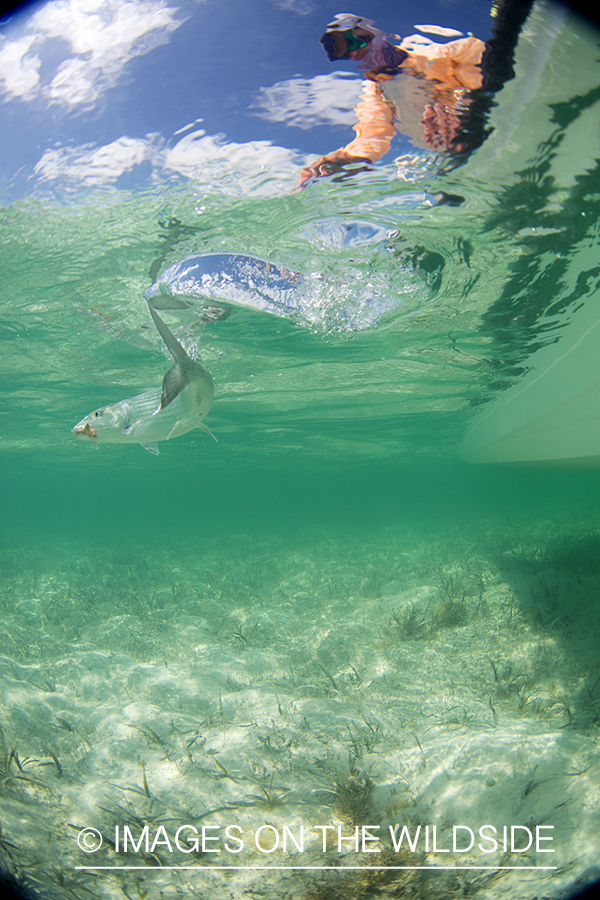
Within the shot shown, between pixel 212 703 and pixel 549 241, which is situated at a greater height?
pixel 549 241

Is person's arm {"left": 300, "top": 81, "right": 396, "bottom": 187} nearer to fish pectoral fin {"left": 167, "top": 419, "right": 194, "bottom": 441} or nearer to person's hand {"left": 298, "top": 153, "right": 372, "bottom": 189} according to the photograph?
person's hand {"left": 298, "top": 153, "right": 372, "bottom": 189}

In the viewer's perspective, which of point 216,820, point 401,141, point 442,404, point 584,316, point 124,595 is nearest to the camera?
point 216,820

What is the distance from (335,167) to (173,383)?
482cm

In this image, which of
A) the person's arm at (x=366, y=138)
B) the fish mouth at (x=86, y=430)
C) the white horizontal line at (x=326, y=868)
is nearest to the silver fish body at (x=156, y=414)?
the fish mouth at (x=86, y=430)

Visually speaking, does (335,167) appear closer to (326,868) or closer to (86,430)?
(86,430)

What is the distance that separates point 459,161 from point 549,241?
2946mm

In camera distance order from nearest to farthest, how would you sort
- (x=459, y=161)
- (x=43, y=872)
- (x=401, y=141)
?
(x=43, y=872)
(x=401, y=141)
(x=459, y=161)

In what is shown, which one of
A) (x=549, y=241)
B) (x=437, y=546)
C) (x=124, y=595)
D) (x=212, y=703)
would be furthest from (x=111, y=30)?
(x=437, y=546)

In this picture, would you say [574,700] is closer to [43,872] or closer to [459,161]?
[43,872]

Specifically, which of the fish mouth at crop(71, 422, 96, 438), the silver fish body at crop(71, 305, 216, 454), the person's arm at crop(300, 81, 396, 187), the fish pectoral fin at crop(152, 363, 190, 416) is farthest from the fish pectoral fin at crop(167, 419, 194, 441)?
the person's arm at crop(300, 81, 396, 187)

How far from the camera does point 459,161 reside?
18.4 feet

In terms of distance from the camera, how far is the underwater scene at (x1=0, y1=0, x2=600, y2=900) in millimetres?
3859

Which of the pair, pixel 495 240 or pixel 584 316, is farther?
pixel 584 316

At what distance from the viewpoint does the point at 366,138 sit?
531cm
